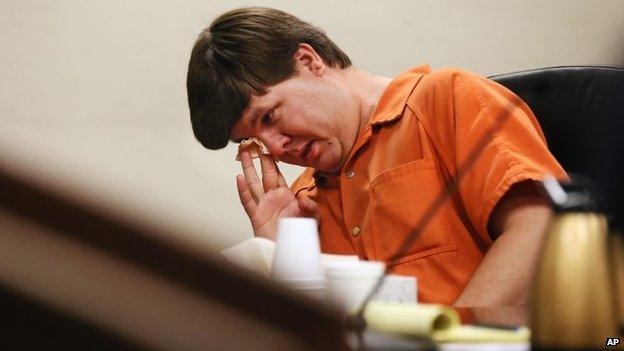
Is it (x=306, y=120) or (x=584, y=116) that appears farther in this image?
(x=306, y=120)

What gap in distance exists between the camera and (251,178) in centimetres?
188

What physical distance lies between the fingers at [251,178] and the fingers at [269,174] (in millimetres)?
19

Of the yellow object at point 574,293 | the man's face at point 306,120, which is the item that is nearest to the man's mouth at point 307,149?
the man's face at point 306,120

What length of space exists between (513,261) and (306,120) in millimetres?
572

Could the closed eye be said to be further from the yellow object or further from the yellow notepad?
the yellow object

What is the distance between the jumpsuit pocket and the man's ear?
295 mm

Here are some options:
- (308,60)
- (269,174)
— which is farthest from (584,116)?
(269,174)

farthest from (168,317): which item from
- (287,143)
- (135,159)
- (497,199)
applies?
(135,159)

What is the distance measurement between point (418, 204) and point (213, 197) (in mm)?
801

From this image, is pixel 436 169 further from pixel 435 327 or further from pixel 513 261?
pixel 435 327

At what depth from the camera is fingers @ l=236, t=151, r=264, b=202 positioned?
1864 millimetres

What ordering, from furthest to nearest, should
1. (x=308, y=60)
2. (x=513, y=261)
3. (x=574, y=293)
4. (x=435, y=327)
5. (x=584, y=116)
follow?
(x=308, y=60), (x=584, y=116), (x=513, y=261), (x=435, y=327), (x=574, y=293)

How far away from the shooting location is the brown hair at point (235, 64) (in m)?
1.64

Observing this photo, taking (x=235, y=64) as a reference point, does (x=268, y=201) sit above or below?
below
